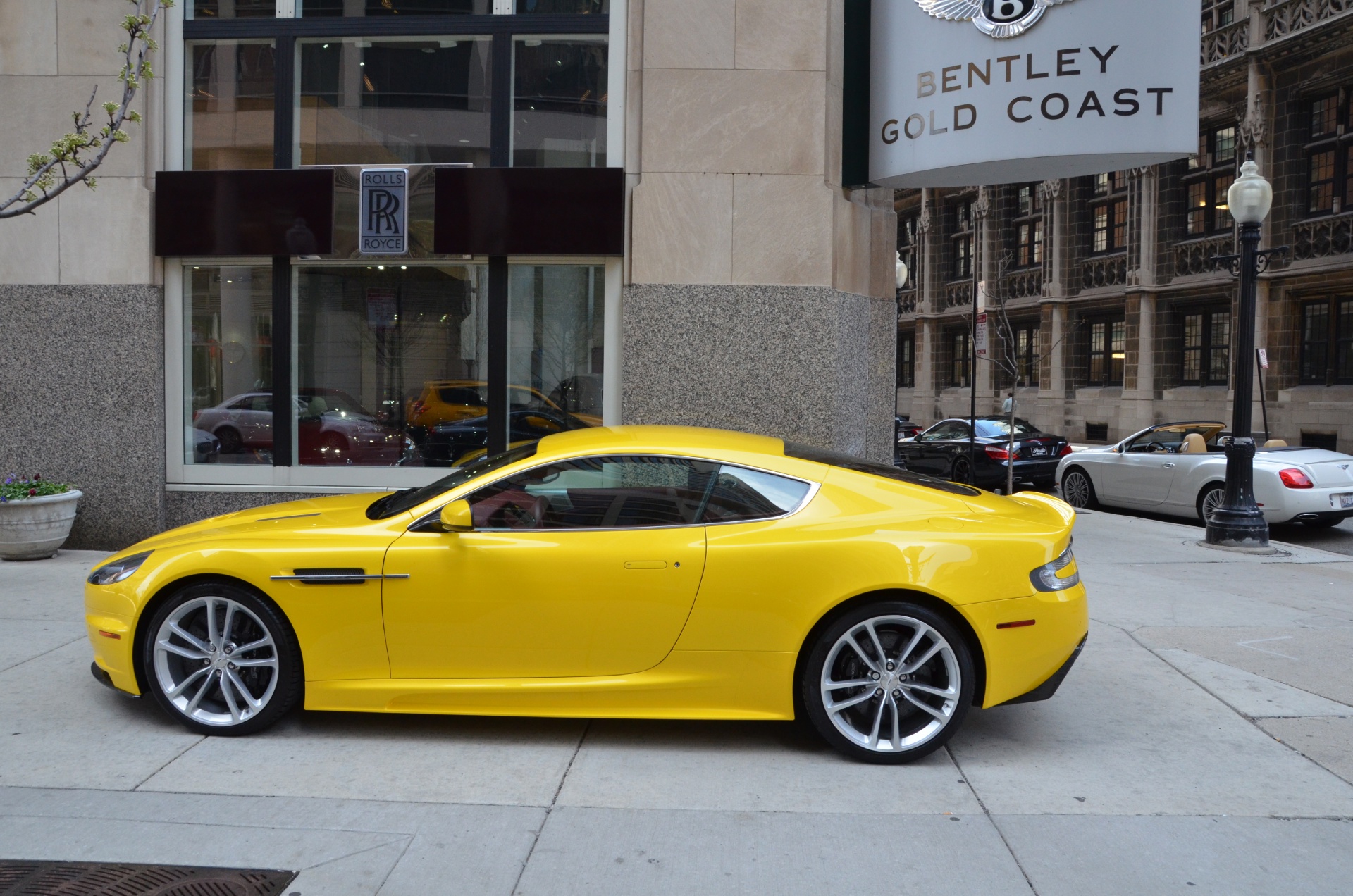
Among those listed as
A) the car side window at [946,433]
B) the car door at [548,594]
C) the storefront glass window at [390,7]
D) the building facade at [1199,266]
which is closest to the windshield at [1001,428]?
the car side window at [946,433]

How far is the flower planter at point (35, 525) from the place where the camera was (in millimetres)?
9078

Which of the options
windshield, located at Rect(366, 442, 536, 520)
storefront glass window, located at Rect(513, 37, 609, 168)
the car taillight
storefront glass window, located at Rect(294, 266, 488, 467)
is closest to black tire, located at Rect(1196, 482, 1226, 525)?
the car taillight

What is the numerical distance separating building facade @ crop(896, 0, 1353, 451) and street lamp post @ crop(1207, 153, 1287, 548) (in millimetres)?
9727

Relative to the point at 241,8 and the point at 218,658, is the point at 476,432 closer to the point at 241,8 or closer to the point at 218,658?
the point at 241,8

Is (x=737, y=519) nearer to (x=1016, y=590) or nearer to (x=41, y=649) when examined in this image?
(x=1016, y=590)

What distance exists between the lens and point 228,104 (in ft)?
33.3

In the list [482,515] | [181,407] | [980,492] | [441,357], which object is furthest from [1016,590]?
[181,407]

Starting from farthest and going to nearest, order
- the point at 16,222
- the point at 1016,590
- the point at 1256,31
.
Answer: the point at 1256,31 < the point at 16,222 < the point at 1016,590

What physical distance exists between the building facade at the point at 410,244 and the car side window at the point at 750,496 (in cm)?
474

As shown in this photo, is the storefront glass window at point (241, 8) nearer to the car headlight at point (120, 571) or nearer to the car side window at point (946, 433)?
the car headlight at point (120, 571)

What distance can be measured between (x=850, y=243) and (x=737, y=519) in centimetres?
591

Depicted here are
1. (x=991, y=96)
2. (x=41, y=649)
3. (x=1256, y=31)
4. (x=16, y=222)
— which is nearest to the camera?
(x=41, y=649)

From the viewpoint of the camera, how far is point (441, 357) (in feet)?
33.0

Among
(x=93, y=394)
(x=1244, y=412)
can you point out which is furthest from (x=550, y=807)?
(x=1244, y=412)
